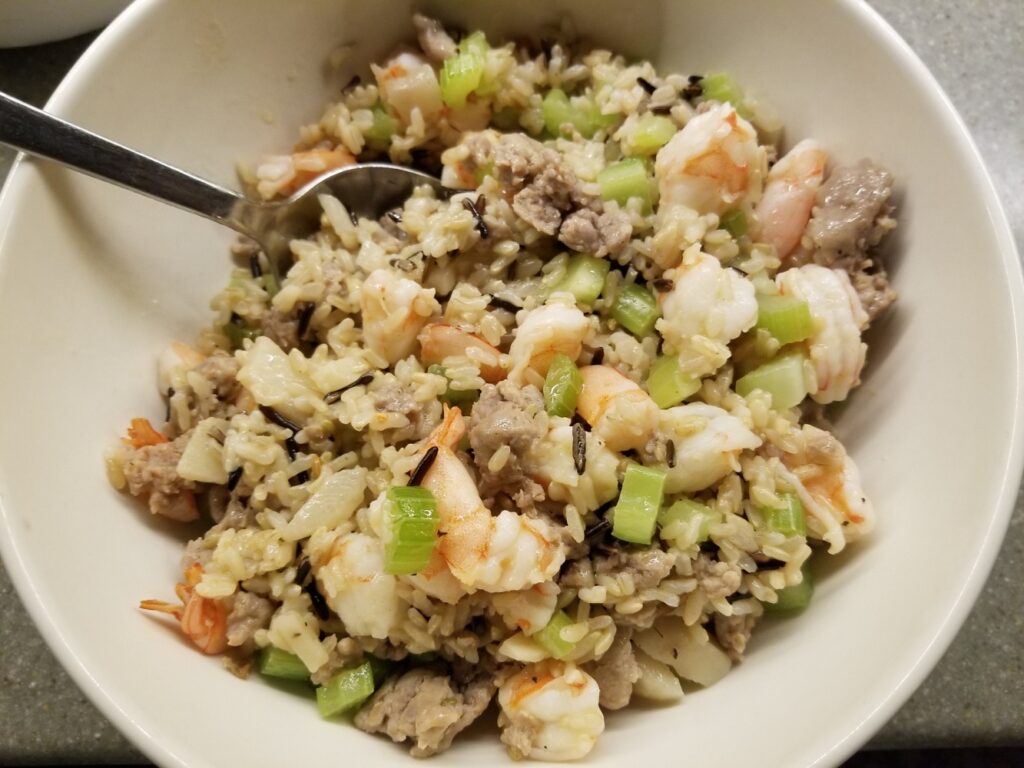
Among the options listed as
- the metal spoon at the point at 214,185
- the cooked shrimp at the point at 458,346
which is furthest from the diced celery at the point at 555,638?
the metal spoon at the point at 214,185

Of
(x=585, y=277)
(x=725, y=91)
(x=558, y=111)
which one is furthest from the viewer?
(x=558, y=111)

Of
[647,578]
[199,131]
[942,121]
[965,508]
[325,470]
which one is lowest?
[325,470]

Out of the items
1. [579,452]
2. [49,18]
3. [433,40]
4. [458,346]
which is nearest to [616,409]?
[579,452]

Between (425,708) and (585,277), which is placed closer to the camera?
(425,708)

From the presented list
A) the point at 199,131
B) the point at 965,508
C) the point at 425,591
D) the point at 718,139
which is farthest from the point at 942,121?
the point at 199,131

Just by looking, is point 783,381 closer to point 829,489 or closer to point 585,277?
point 829,489

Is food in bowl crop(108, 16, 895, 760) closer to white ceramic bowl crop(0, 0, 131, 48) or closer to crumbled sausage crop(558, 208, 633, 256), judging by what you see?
crumbled sausage crop(558, 208, 633, 256)

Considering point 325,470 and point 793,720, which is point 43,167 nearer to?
point 325,470

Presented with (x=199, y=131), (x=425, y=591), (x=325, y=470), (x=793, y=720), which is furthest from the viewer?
(x=199, y=131)
